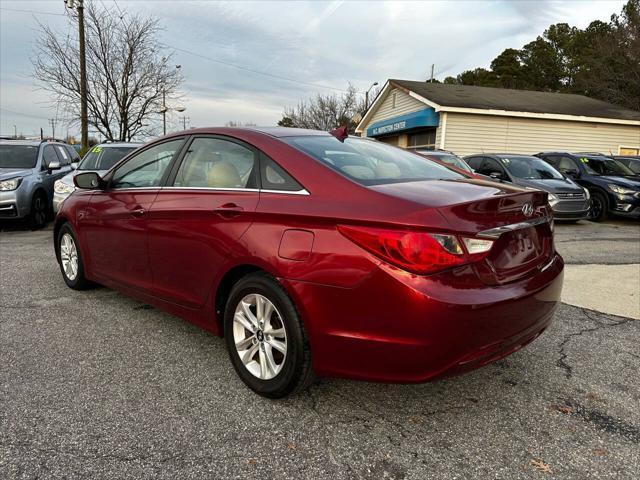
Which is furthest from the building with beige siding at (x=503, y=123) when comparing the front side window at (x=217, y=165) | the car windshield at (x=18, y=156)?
the front side window at (x=217, y=165)

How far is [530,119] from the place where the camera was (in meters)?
19.5

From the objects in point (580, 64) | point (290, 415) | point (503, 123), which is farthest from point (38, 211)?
point (580, 64)

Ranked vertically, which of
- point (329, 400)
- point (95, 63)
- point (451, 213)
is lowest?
point (329, 400)

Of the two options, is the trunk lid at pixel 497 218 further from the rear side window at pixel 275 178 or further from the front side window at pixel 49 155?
the front side window at pixel 49 155

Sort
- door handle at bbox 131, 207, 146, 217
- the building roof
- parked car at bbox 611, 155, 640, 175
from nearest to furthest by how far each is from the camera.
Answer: door handle at bbox 131, 207, 146, 217 → parked car at bbox 611, 155, 640, 175 → the building roof

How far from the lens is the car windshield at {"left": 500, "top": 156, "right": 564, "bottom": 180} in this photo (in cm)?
1071

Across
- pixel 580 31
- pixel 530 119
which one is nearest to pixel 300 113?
pixel 580 31

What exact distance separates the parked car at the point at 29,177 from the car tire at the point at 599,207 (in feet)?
38.9

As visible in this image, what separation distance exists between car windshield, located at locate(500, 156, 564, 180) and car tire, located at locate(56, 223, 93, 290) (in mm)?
9256

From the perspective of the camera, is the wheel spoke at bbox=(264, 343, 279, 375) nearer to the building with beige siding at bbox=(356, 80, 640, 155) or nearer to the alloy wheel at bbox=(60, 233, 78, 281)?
the alloy wheel at bbox=(60, 233, 78, 281)

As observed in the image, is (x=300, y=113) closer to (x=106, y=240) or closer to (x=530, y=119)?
(x=530, y=119)

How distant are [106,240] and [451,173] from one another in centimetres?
284

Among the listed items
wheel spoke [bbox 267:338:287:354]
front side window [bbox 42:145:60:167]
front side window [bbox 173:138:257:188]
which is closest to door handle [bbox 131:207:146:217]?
front side window [bbox 173:138:257:188]

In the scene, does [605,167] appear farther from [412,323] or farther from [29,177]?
[29,177]
